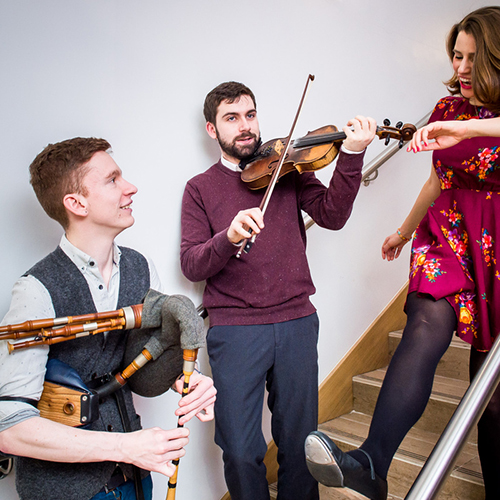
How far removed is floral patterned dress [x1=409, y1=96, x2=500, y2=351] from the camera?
4.21 feet

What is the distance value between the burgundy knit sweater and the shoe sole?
0.50m

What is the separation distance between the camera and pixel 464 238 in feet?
4.51

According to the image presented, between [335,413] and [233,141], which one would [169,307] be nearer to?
[233,141]

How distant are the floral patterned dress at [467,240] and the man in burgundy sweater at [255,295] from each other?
268mm

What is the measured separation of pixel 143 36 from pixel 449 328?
1.33 meters

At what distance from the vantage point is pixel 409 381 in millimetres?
1200

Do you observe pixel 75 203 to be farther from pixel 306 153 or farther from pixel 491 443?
pixel 491 443

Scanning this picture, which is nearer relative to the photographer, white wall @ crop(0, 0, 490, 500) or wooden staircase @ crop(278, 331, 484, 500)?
white wall @ crop(0, 0, 490, 500)

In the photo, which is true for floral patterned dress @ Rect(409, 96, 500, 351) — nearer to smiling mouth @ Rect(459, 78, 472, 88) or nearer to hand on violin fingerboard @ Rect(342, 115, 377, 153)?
smiling mouth @ Rect(459, 78, 472, 88)

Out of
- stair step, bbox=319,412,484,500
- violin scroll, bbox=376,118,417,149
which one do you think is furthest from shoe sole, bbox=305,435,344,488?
violin scroll, bbox=376,118,417,149

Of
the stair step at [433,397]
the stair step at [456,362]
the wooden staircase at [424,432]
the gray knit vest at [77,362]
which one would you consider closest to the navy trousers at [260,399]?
the wooden staircase at [424,432]

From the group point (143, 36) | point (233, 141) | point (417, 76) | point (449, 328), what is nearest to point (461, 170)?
point (449, 328)

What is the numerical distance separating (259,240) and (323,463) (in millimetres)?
740

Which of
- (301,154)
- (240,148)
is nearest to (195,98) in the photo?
(240,148)
